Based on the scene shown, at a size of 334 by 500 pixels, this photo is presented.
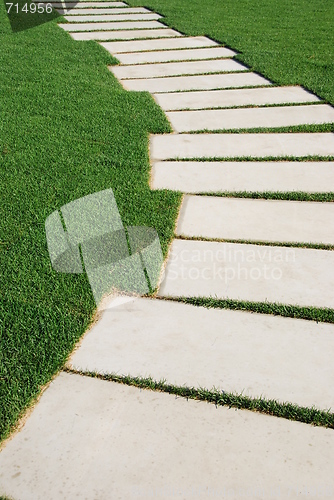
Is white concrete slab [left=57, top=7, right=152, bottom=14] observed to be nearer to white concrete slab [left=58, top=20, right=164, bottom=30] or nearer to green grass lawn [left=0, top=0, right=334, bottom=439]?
white concrete slab [left=58, top=20, right=164, bottom=30]

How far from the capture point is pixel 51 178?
10.2 ft

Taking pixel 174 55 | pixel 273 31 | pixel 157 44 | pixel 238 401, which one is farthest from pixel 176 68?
pixel 238 401

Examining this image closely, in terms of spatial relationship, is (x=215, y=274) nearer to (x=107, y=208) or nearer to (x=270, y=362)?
(x=270, y=362)

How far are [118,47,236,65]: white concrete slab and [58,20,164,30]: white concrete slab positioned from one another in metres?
1.39

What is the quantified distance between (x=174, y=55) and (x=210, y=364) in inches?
192

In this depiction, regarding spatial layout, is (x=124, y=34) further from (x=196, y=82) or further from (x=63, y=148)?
(x=63, y=148)

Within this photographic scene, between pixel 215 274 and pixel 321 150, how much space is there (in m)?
1.66

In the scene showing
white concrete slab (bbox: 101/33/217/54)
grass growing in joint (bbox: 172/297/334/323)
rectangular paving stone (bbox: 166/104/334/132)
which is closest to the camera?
grass growing in joint (bbox: 172/297/334/323)

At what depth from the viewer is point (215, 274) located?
225 cm

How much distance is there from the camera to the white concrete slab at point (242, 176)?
298 cm

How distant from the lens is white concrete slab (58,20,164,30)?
7.25 metres

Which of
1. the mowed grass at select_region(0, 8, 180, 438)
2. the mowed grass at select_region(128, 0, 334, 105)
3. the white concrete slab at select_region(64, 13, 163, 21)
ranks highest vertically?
the white concrete slab at select_region(64, 13, 163, 21)

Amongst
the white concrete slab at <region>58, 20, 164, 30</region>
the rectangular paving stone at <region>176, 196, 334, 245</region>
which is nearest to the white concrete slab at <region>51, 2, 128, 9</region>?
the white concrete slab at <region>58, 20, 164, 30</region>

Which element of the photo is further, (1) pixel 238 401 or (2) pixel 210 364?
(2) pixel 210 364
